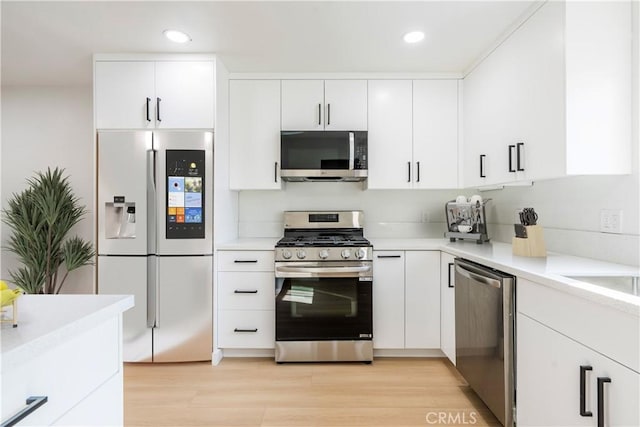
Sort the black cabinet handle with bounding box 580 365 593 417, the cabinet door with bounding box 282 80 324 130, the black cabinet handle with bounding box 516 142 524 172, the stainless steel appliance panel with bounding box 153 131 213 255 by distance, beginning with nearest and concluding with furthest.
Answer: the black cabinet handle with bounding box 580 365 593 417 → the black cabinet handle with bounding box 516 142 524 172 → the stainless steel appliance panel with bounding box 153 131 213 255 → the cabinet door with bounding box 282 80 324 130

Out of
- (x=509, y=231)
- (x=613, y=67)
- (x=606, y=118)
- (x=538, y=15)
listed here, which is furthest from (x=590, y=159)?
(x=509, y=231)

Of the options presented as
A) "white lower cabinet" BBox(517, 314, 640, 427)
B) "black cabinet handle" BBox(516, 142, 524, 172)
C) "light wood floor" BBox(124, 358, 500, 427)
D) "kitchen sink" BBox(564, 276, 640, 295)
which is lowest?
"light wood floor" BBox(124, 358, 500, 427)

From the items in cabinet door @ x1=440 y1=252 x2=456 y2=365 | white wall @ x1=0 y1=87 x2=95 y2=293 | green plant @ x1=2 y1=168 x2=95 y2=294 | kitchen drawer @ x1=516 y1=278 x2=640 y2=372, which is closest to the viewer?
kitchen drawer @ x1=516 y1=278 x2=640 y2=372

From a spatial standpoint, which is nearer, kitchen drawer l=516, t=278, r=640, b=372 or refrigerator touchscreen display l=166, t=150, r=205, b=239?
kitchen drawer l=516, t=278, r=640, b=372

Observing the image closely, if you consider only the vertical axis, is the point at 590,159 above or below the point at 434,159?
below

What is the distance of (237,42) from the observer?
2461mm

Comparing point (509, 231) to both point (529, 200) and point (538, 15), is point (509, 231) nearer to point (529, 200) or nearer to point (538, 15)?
point (529, 200)

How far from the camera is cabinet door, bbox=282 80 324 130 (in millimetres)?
3041

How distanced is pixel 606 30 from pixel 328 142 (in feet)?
6.00

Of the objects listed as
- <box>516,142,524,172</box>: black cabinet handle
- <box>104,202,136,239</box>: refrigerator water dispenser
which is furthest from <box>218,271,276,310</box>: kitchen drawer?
<box>516,142,524,172</box>: black cabinet handle

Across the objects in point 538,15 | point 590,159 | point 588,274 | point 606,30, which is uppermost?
point 538,15

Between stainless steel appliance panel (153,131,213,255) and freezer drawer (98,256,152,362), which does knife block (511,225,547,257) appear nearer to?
stainless steel appliance panel (153,131,213,255)

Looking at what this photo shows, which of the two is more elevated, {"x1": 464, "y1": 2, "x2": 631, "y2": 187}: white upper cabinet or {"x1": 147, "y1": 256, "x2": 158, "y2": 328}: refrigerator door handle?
{"x1": 464, "y1": 2, "x2": 631, "y2": 187}: white upper cabinet

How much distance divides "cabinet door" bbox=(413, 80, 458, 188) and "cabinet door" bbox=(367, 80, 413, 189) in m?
0.07
